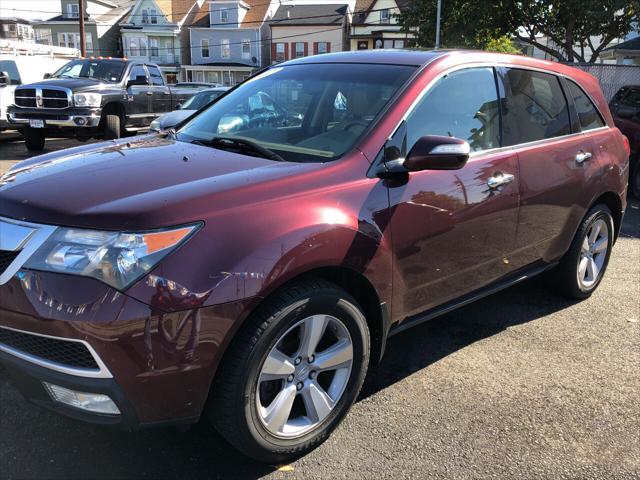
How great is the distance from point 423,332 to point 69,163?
2.51 meters

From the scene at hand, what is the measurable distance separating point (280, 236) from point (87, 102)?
10355 millimetres

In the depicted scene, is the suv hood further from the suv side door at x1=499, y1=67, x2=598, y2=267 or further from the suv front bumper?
the suv front bumper

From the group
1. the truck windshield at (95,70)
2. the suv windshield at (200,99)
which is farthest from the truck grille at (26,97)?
the suv windshield at (200,99)

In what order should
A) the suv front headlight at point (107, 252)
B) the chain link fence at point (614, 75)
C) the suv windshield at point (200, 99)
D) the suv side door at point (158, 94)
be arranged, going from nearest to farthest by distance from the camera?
the suv front headlight at point (107, 252) < the suv windshield at point (200, 99) < the suv side door at point (158, 94) < the chain link fence at point (614, 75)

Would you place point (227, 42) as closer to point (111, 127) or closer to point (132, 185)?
point (111, 127)

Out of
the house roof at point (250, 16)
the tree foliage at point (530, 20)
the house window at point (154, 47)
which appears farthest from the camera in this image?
the house roof at point (250, 16)

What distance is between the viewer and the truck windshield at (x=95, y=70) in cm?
1231

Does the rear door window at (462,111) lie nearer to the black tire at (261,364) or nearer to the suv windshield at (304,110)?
the suv windshield at (304,110)

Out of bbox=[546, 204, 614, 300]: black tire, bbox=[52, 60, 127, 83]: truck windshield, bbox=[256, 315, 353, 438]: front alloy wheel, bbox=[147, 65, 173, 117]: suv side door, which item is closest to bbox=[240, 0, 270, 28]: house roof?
bbox=[147, 65, 173, 117]: suv side door

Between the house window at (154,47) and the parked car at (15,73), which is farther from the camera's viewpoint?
the house window at (154,47)

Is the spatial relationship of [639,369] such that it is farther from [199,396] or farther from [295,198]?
[199,396]

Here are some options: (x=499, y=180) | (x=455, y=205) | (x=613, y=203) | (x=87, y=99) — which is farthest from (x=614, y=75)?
(x=455, y=205)

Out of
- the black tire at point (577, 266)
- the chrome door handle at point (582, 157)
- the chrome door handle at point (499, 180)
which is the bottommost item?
the black tire at point (577, 266)

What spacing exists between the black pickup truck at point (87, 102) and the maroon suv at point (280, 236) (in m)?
8.55
